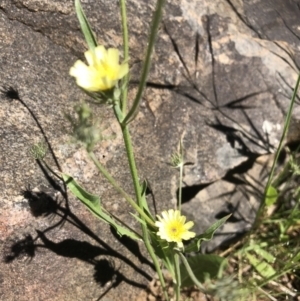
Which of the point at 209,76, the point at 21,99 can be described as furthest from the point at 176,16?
the point at 21,99

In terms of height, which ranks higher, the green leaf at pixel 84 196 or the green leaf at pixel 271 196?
the green leaf at pixel 271 196

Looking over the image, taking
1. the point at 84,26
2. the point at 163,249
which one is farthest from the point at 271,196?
the point at 84,26

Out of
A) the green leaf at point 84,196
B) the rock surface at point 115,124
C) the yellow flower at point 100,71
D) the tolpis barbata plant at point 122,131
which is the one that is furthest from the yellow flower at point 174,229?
the yellow flower at point 100,71

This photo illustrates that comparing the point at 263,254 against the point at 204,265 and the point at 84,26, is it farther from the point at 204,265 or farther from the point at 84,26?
the point at 84,26

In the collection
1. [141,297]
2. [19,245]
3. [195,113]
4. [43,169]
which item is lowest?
[141,297]

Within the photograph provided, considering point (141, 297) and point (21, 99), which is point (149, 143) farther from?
point (141, 297)

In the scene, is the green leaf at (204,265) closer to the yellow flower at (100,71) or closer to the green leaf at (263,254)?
the green leaf at (263,254)

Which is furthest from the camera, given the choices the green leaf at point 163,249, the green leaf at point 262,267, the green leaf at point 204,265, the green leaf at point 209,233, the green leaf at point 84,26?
the green leaf at point 262,267
